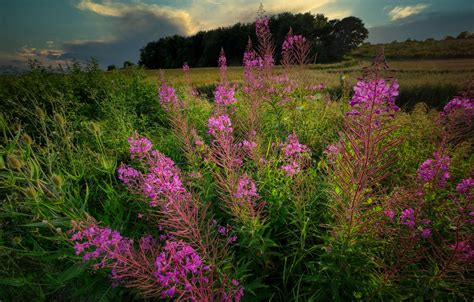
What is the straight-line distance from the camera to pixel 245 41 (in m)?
46.0

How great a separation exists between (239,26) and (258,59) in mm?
51500

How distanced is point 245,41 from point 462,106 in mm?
48304

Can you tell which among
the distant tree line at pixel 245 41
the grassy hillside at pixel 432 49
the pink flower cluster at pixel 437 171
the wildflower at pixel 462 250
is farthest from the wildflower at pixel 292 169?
the distant tree line at pixel 245 41

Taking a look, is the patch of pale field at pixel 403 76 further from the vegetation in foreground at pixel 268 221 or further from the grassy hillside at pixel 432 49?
the grassy hillside at pixel 432 49

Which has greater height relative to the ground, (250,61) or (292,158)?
(250,61)

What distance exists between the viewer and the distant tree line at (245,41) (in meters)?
38.1

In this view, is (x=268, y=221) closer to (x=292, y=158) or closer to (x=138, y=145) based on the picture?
(x=292, y=158)

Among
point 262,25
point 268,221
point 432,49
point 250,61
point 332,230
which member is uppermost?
point 432,49

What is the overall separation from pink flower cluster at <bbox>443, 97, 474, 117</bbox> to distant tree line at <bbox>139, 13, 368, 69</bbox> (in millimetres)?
28084

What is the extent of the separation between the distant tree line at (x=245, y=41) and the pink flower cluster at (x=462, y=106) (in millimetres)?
28084

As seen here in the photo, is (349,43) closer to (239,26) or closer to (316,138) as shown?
(239,26)

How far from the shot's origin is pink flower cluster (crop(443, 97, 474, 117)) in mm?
1983

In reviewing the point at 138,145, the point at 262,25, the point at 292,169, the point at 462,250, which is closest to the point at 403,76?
the point at 262,25

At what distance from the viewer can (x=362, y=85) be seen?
1.29 meters
